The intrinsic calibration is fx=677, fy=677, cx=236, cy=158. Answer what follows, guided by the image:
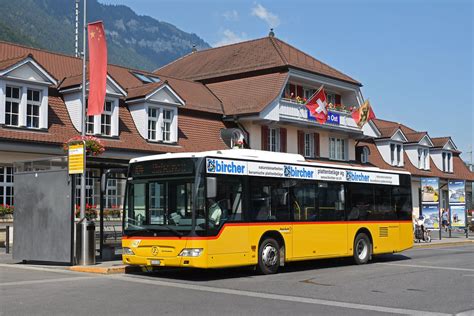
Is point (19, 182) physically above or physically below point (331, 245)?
above

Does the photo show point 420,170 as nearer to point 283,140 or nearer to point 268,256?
point 283,140

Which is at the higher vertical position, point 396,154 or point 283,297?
A: point 396,154

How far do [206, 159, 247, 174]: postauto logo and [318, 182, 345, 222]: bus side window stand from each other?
329 cm


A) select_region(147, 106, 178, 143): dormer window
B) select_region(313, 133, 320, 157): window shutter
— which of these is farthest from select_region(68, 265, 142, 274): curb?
select_region(313, 133, 320, 157): window shutter

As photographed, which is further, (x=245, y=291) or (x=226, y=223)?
(x=226, y=223)

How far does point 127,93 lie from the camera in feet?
101

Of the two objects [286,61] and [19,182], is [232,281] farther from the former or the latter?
[286,61]

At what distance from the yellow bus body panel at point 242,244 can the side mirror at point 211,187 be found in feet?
2.85

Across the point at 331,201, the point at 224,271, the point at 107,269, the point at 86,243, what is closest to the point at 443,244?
the point at 331,201

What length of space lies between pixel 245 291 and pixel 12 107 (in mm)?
15460

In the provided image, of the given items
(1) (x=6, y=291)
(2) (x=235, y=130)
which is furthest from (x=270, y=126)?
(1) (x=6, y=291)

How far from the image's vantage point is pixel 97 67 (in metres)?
20.1

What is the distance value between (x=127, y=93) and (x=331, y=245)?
15.0m

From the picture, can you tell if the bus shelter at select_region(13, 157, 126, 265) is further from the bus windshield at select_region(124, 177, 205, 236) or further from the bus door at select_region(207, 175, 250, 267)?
the bus door at select_region(207, 175, 250, 267)
